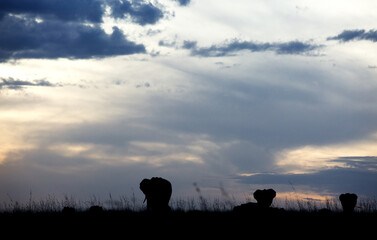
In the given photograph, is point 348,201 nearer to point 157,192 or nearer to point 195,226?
point 157,192

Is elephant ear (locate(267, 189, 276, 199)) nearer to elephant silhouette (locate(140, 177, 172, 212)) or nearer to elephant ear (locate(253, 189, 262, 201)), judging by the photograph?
elephant ear (locate(253, 189, 262, 201))

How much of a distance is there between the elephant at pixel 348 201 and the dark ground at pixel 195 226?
566 centimetres

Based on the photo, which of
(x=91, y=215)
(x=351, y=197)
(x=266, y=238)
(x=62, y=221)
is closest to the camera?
(x=266, y=238)

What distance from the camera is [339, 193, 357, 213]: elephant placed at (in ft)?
94.8

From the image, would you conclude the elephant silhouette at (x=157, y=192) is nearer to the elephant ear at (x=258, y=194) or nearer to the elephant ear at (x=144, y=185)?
the elephant ear at (x=144, y=185)

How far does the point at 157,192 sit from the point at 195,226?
7.89 metres

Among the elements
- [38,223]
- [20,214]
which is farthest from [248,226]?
[20,214]

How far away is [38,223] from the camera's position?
21.6 metres

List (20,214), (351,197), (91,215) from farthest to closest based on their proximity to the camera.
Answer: (351,197), (20,214), (91,215)

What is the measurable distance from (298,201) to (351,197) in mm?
5580

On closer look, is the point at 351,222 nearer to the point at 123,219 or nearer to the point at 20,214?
the point at 123,219

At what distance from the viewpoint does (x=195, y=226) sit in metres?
19.9

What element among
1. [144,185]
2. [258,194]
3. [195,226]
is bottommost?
[195,226]

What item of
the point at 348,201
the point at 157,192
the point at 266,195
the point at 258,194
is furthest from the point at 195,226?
the point at 348,201
